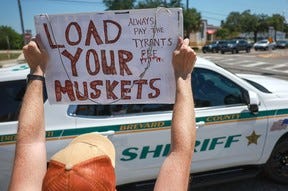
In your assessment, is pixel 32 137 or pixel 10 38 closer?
pixel 32 137

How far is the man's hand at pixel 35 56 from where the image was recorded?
5.76 feet

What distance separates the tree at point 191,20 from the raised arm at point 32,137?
6016 centimetres

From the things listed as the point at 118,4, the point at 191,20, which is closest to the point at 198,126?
the point at 118,4

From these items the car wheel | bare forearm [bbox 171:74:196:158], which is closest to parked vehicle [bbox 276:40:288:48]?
the car wheel

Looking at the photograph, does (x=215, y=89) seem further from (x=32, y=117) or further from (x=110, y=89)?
(x=32, y=117)

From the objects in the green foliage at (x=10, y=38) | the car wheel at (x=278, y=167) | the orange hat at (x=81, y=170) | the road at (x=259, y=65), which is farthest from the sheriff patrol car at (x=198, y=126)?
the green foliage at (x=10, y=38)

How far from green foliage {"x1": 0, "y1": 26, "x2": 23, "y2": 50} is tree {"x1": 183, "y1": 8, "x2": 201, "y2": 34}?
29086mm

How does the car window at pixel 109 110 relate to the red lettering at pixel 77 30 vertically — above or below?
below

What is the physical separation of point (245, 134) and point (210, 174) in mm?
561

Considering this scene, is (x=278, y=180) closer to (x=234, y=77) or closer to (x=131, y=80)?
(x=234, y=77)

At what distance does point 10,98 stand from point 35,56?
1.67 m

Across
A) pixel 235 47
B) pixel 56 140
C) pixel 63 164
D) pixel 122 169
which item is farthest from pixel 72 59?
pixel 235 47

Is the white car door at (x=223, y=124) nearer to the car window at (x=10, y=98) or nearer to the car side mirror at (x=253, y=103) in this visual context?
the car side mirror at (x=253, y=103)

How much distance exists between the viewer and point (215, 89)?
3.79 meters
